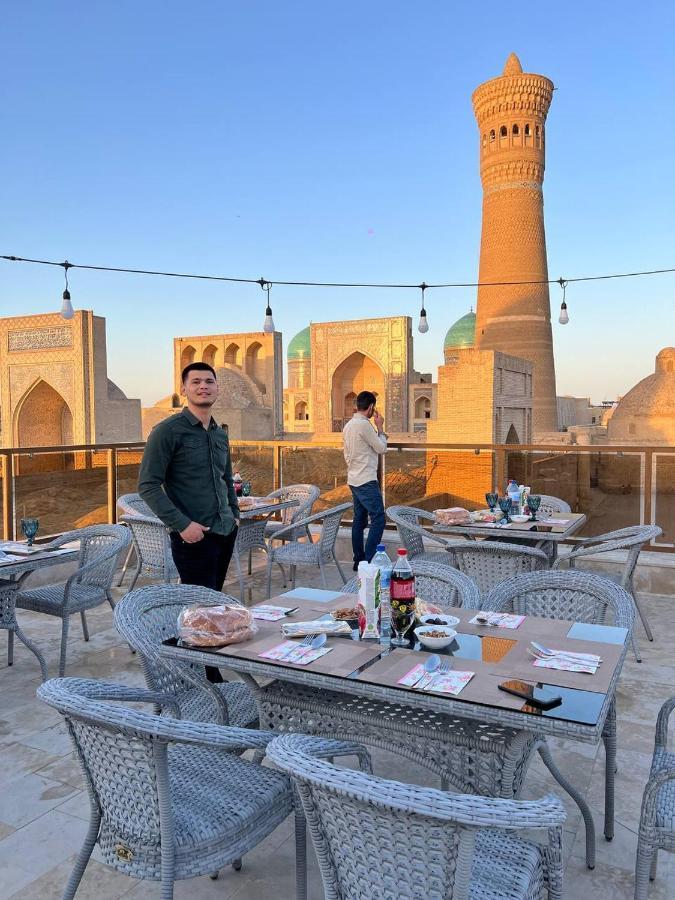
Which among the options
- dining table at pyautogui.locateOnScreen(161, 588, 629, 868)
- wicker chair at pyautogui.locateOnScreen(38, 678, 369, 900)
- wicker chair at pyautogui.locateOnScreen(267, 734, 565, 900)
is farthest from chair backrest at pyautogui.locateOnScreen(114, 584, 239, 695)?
wicker chair at pyautogui.locateOnScreen(267, 734, 565, 900)

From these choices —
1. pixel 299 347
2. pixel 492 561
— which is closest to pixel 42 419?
pixel 492 561

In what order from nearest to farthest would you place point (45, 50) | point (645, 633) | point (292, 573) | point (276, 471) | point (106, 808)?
1. point (106, 808)
2. point (645, 633)
3. point (292, 573)
4. point (276, 471)
5. point (45, 50)

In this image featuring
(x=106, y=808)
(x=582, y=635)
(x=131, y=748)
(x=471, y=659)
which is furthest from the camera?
(x=582, y=635)

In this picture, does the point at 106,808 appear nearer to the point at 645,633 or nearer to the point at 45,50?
the point at 645,633

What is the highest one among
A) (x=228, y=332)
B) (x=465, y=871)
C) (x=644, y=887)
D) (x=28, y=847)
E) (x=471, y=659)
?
(x=228, y=332)

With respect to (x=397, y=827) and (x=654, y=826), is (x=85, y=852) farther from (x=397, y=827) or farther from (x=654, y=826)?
(x=654, y=826)

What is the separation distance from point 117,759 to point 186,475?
188cm

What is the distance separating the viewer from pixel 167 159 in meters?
14.2

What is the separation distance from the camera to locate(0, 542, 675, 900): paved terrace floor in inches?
86.4

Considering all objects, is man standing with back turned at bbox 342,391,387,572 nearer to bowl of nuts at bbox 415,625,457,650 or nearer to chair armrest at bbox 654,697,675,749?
bowl of nuts at bbox 415,625,457,650

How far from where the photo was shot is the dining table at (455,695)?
5.81 feet

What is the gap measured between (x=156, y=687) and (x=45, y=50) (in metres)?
11.3

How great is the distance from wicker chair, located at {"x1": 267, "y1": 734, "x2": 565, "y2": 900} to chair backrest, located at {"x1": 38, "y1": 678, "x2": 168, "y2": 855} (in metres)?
0.35

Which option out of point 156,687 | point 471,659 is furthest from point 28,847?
point 471,659
